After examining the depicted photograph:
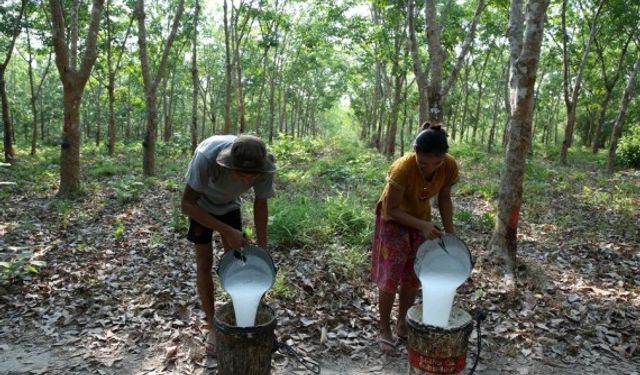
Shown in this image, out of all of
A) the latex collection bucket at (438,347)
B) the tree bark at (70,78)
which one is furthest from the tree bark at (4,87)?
the latex collection bucket at (438,347)

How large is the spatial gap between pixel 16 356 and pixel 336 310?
8.52 feet

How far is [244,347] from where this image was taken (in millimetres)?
2869

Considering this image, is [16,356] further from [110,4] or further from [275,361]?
[110,4]

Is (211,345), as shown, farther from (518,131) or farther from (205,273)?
(518,131)

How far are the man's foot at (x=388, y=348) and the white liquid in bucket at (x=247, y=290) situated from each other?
1.26m

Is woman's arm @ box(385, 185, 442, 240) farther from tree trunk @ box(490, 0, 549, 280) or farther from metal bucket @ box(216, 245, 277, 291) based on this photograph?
tree trunk @ box(490, 0, 549, 280)

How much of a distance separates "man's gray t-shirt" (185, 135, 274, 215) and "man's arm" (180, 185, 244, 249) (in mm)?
77

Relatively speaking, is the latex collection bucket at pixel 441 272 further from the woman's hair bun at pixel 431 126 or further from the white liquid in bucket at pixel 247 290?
the white liquid in bucket at pixel 247 290

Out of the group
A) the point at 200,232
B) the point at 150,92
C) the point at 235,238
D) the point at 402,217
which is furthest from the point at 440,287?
the point at 150,92

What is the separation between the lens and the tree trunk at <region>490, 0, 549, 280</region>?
478 cm

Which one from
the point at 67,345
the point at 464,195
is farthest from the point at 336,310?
the point at 464,195

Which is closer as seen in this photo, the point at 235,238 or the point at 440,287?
the point at 440,287

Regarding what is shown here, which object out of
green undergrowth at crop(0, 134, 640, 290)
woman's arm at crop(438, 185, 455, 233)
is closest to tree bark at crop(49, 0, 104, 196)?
green undergrowth at crop(0, 134, 640, 290)

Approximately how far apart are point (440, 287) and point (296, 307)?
1.92 meters
